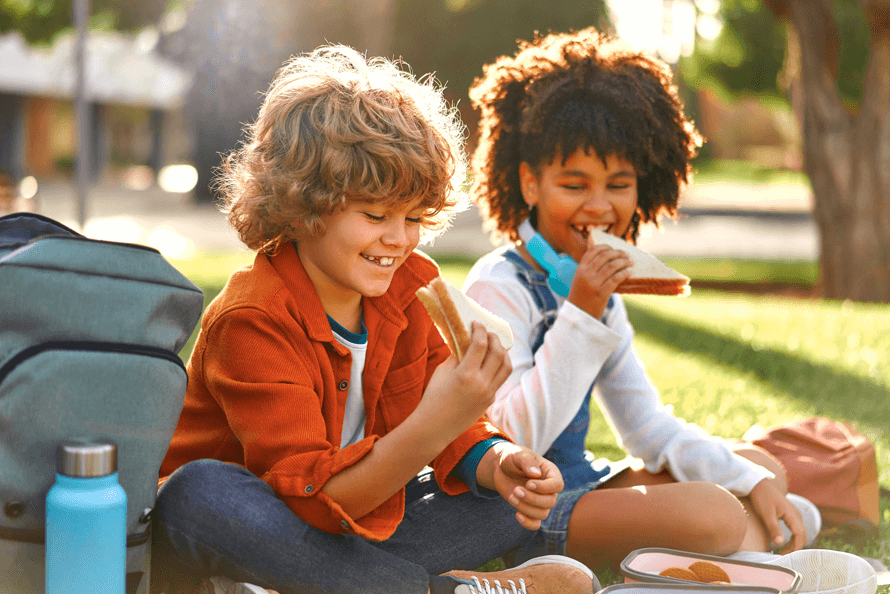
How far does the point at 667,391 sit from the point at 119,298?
3166 mm

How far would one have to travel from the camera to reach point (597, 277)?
7.07 ft

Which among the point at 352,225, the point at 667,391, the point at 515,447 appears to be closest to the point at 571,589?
the point at 515,447

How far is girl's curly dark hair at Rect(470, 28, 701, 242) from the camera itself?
7.94ft

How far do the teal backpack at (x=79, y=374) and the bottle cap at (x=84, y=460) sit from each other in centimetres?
6

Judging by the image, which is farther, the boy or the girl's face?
the girl's face

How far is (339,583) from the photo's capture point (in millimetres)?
1686

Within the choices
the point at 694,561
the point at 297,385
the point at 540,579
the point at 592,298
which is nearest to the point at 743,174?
the point at 592,298

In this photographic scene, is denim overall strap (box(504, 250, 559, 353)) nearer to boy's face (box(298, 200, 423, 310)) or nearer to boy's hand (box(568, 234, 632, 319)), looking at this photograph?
boy's hand (box(568, 234, 632, 319))

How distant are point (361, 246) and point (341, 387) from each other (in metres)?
0.30

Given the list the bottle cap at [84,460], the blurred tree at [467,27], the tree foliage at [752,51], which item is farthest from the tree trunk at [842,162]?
the blurred tree at [467,27]

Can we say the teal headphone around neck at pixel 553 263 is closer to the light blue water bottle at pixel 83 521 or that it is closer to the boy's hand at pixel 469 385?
the boy's hand at pixel 469 385

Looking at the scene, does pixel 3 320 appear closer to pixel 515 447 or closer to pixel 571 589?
pixel 515 447

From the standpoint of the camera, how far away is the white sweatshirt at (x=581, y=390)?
2170mm

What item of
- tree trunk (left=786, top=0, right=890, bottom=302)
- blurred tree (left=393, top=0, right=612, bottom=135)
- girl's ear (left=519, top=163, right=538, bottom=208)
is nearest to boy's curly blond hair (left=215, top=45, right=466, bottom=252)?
girl's ear (left=519, top=163, right=538, bottom=208)
